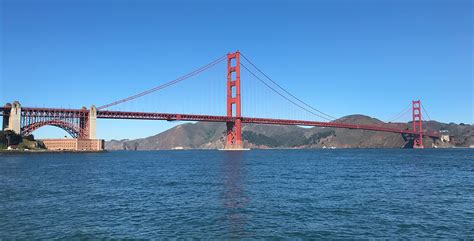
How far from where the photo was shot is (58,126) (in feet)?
356

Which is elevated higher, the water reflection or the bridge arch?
the bridge arch

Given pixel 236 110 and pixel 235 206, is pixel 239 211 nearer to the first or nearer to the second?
pixel 235 206

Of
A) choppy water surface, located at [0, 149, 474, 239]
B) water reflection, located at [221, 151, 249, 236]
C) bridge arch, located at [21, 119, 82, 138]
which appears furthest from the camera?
bridge arch, located at [21, 119, 82, 138]

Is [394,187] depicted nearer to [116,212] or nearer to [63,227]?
[116,212]

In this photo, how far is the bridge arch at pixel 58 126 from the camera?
343 feet

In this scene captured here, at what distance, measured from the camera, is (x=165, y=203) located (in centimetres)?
2000

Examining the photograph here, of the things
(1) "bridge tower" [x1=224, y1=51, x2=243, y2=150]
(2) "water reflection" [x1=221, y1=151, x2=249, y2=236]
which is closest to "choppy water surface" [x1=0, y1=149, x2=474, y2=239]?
(2) "water reflection" [x1=221, y1=151, x2=249, y2=236]

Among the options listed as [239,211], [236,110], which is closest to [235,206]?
[239,211]

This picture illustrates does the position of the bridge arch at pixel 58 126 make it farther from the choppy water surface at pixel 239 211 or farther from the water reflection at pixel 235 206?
the water reflection at pixel 235 206

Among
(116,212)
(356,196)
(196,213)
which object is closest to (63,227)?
(116,212)

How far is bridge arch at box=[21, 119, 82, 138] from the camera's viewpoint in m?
105

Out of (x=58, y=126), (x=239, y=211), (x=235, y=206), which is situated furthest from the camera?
(x=58, y=126)

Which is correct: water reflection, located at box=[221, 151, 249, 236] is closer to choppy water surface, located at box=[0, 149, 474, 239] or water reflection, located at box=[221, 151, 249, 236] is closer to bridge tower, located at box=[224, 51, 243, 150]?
choppy water surface, located at box=[0, 149, 474, 239]

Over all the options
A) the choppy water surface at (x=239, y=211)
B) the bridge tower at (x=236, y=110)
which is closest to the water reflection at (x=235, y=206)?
the choppy water surface at (x=239, y=211)
